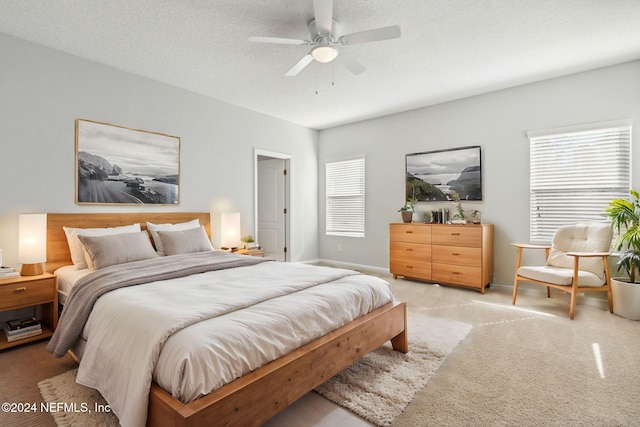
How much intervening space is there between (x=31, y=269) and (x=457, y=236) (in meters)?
4.68

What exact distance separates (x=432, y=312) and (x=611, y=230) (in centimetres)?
207

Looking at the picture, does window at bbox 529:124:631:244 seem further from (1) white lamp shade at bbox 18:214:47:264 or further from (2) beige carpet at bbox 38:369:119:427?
(1) white lamp shade at bbox 18:214:47:264

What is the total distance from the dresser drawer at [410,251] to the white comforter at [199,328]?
8.03ft

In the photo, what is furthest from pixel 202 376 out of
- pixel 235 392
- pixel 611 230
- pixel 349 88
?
pixel 611 230

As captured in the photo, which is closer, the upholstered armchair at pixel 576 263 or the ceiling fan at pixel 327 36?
the ceiling fan at pixel 327 36

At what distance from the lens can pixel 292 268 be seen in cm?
292

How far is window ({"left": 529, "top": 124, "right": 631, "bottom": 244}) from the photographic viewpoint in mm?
3715

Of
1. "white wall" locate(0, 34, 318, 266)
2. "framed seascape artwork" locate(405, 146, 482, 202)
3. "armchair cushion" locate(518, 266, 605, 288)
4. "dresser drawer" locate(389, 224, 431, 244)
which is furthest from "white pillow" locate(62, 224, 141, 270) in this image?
"armchair cushion" locate(518, 266, 605, 288)

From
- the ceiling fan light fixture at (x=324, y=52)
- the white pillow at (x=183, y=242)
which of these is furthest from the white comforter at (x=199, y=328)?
the ceiling fan light fixture at (x=324, y=52)

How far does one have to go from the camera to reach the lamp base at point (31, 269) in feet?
9.37

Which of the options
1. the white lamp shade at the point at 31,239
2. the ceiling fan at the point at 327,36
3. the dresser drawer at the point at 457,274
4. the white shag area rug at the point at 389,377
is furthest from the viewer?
the dresser drawer at the point at 457,274

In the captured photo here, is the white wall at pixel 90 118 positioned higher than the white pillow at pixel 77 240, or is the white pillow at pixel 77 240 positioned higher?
the white wall at pixel 90 118

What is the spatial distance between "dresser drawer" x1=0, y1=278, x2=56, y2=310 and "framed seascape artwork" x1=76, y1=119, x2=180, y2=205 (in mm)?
1017

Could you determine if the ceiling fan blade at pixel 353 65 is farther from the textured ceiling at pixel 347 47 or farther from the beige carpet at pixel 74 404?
the beige carpet at pixel 74 404
